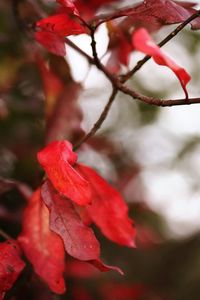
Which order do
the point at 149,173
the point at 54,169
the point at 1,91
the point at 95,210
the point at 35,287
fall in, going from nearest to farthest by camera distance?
the point at 54,169 < the point at 95,210 < the point at 35,287 < the point at 1,91 < the point at 149,173

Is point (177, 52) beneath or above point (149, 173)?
above

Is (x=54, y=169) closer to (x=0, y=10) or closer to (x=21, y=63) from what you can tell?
(x=21, y=63)

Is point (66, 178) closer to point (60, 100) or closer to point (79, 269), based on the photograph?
point (60, 100)

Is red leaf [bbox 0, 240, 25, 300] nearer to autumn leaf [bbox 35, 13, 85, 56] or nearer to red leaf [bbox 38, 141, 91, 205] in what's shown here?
red leaf [bbox 38, 141, 91, 205]

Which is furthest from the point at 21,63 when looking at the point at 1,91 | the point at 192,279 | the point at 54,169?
the point at 192,279

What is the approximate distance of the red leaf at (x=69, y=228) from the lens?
75cm

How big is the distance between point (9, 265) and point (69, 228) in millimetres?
131

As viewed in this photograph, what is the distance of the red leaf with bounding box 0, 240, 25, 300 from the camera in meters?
0.77

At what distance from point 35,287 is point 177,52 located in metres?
1.69

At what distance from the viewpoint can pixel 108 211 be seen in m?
0.96

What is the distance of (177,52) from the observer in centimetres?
255

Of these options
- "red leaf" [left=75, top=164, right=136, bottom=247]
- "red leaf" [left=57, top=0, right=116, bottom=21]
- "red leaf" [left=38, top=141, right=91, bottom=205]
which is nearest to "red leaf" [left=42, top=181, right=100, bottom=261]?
"red leaf" [left=38, top=141, right=91, bottom=205]

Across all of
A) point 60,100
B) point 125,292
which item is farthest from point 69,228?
point 125,292

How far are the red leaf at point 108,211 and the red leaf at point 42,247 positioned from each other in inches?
3.9
